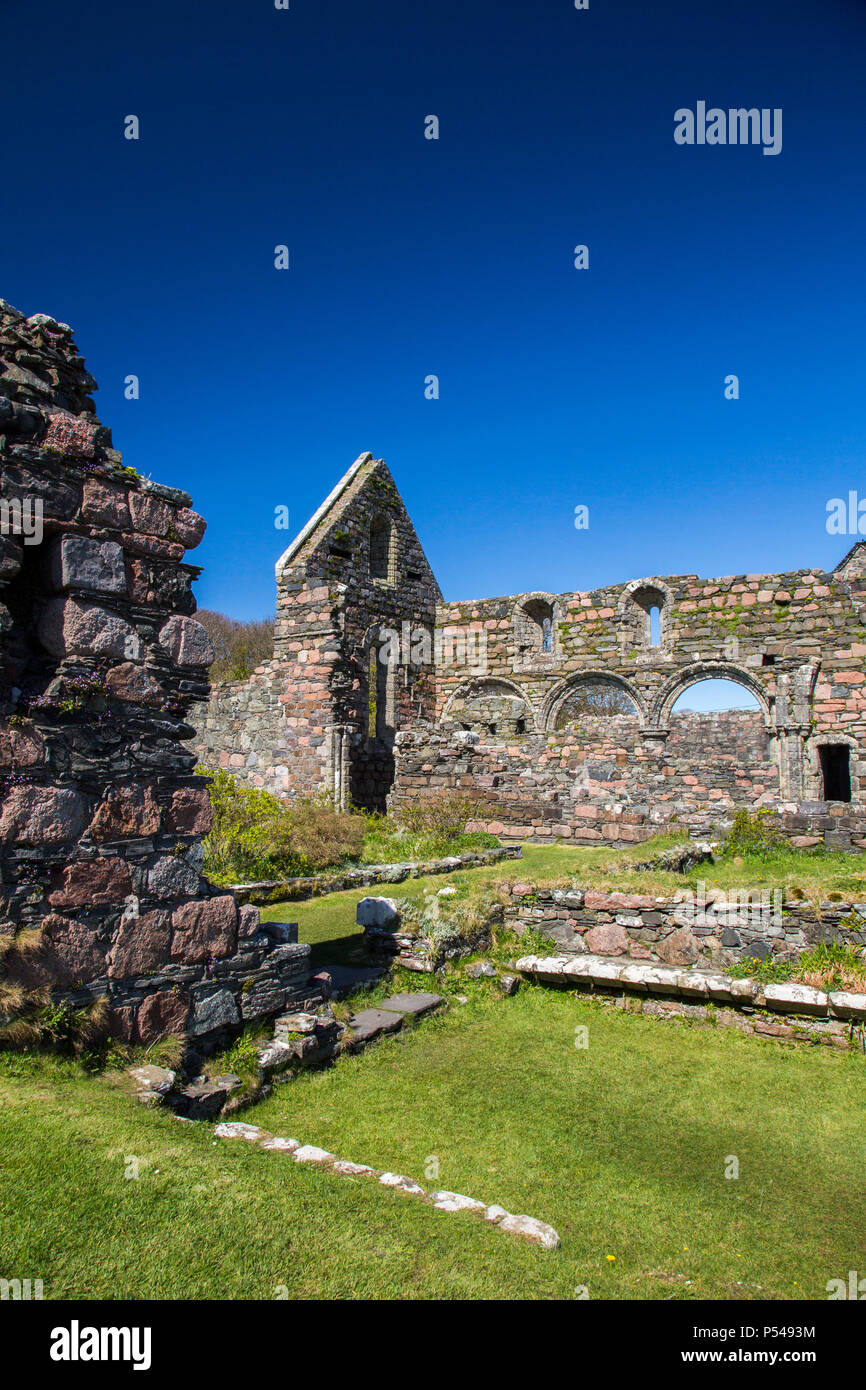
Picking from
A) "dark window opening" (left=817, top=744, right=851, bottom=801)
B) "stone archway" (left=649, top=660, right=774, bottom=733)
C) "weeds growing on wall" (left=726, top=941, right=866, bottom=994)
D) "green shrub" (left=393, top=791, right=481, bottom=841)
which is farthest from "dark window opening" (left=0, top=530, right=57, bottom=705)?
"dark window opening" (left=817, top=744, right=851, bottom=801)

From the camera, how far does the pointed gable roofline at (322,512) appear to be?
19.7 metres

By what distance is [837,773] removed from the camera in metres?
21.7

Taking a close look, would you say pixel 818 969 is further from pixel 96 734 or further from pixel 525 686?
pixel 525 686

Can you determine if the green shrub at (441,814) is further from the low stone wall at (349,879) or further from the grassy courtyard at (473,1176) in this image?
the grassy courtyard at (473,1176)

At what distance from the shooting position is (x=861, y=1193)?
426cm

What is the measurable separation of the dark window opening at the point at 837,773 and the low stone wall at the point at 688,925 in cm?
1557

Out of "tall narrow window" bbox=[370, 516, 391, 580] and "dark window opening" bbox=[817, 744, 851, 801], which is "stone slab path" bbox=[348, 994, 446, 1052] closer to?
"tall narrow window" bbox=[370, 516, 391, 580]

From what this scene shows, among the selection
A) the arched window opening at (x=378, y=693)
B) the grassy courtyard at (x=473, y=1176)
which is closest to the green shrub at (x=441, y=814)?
the arched window opening at (x=378, y=693)

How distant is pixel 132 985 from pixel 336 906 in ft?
19.4

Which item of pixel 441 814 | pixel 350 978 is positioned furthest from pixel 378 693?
pixel 350 978

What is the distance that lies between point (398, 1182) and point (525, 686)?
63.5 ft

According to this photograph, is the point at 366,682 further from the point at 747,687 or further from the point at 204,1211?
the point at 204,1211

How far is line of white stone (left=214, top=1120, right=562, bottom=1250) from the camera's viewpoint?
11.8 ft

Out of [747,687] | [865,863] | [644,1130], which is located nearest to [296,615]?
[747,687]
